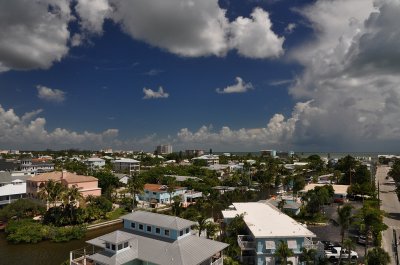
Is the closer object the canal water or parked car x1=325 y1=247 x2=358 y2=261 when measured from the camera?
parked car x1=325 y1=247 x2=358 y2=261

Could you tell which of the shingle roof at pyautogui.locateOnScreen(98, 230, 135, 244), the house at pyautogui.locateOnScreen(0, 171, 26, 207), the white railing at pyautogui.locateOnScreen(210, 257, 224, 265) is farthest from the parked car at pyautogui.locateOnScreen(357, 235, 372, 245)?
the house at pyautogui.locateOnScreen(0, 171, 26, 207)

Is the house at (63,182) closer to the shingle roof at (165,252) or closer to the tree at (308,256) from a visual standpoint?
the shingle roof at (165,252)

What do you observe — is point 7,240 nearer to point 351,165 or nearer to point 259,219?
point 259,219

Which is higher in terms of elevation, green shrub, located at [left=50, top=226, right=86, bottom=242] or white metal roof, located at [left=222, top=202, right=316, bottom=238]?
white metal roof, located at [left=222, top=202, right=316, bottom=238]

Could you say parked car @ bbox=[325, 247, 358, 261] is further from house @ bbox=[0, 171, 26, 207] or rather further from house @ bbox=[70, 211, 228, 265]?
house @ bbox=[0, 171, 26, 207]

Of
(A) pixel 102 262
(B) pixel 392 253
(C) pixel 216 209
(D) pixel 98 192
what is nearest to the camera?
(A) pixel 102 262

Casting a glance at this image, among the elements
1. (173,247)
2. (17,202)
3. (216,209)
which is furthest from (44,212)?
(173,247)

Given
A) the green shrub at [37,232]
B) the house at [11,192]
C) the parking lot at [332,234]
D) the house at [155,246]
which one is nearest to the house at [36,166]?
the house at [11,192]
